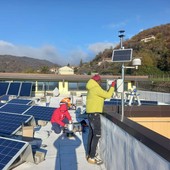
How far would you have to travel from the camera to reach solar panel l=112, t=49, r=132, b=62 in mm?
5191

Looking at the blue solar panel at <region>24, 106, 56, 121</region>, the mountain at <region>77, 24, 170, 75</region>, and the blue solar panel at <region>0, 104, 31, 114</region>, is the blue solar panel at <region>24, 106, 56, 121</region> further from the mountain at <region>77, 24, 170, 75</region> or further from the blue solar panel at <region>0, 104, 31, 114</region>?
the mountain at <region>77, 24, 170, 75</region>

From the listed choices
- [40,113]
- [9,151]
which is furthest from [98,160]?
[40,113]

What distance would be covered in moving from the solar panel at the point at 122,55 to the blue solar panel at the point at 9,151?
265 centimetres

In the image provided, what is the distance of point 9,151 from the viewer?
5.04 m

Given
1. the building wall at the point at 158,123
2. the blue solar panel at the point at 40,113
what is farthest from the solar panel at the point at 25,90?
the building wall at the point at 158,123

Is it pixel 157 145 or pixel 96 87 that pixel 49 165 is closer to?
pixel 96 87

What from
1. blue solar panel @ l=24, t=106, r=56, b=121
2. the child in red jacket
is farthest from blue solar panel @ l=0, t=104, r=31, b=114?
the child in red jacket

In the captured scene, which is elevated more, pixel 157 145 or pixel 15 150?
pixel 157 145

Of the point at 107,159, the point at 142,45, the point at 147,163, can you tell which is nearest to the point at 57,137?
the point at 107,159

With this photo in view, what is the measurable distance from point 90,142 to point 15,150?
5.73ft

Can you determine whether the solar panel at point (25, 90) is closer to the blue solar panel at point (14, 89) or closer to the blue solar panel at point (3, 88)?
the blue solar panel at point (14, 89)

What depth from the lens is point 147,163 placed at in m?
3.25

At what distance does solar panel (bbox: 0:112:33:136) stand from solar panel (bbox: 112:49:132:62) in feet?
10.6

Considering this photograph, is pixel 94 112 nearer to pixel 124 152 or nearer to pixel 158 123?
pixel 124 152
